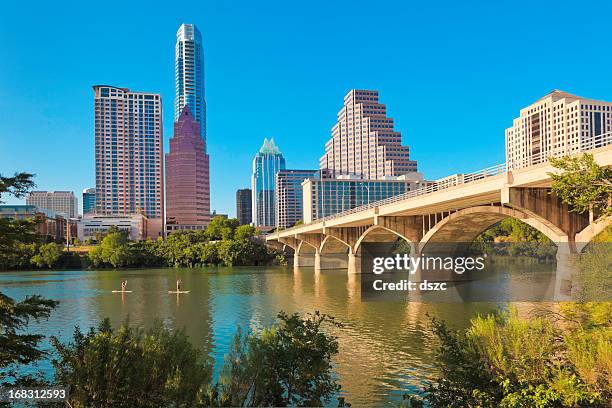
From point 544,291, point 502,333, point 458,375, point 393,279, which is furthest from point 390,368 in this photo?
point 393,279

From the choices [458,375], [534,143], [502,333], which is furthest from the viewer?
[534,143]

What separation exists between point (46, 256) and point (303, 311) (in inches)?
3445

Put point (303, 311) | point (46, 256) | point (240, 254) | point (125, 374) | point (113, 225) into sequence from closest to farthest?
point (125, 374)
point (303, 311)
point (46, 256)
point (240, 254)
point (113, 225)

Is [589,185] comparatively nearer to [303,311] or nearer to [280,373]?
[280,373]

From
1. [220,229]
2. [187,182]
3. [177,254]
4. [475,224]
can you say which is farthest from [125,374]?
[187,182]

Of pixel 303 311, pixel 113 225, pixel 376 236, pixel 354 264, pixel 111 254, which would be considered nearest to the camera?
pixel 303 311

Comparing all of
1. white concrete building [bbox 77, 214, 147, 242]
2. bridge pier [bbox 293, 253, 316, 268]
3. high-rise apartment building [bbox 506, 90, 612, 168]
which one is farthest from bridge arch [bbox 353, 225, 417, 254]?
white concrete building [bbox 77, 214, 147, 242]

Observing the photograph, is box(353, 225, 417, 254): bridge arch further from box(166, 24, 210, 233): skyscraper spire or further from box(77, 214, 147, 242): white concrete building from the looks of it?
box(166, 24, 210, 233): skyscraper spire

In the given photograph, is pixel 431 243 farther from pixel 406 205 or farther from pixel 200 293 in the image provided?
pixel 200 293

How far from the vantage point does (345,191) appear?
6914 inches

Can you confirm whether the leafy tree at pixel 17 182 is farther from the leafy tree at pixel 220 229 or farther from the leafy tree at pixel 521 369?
the leafy tree at pixel 220 229

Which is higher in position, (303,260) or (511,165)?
(511,165)

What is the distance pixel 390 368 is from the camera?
63.3 ft

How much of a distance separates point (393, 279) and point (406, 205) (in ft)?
81.2
